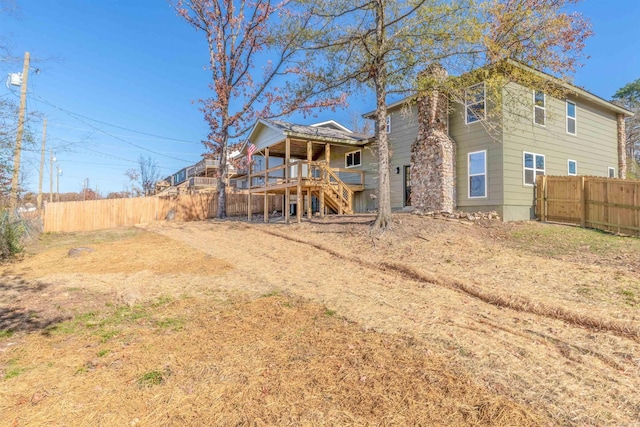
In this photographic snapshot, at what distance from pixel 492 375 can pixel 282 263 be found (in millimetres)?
5514

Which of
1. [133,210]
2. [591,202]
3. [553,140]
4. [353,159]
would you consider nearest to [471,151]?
[553,140]

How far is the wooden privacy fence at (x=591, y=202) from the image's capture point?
33.7 ft

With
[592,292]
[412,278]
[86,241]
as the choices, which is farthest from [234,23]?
[592,292]

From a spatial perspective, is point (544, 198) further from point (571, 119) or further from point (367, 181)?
point (367, 181)

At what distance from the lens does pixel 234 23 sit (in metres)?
19.8

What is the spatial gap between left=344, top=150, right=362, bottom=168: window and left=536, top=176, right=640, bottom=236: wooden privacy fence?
8282 millimetres

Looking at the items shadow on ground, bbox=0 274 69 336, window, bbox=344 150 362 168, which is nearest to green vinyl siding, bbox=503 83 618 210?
window, bbox=344 150 362 168

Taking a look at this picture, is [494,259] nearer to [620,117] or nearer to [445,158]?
[445,158]

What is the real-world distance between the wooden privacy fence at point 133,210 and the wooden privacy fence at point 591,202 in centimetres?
1616

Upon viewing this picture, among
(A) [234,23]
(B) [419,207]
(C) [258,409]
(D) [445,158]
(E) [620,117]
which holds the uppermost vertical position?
(A) [234,23]

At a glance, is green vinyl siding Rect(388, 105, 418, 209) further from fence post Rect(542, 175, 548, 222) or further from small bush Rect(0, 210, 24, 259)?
small bush Rect(0, 210, 24, 259)

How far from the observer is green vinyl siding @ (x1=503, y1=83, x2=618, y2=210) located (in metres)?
12.1

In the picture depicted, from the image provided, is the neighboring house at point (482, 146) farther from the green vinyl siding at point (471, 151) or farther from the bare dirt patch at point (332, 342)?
the bare dirt patch at point (332, 342)

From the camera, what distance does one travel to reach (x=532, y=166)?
1302 cm
